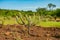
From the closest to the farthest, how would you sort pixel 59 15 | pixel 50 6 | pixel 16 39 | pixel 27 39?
pixel 16 39 < pixel 27 39 < pixel 59 15 < pixel 50 6

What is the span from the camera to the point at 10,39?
12.7 meters

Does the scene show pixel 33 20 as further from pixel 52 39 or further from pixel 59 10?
pixel 59 10

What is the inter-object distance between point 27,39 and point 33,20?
20.6 ft

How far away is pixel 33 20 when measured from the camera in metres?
19.4

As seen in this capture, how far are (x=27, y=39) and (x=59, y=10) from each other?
51371 mm

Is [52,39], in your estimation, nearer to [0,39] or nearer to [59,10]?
[0,39]

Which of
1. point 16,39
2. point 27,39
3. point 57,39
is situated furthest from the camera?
point 57,39

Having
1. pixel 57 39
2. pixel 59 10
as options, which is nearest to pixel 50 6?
pixel 59 10

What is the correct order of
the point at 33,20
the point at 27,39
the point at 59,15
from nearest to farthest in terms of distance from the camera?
the point at 27,39 < the point at 33,20 < the point at 59,15

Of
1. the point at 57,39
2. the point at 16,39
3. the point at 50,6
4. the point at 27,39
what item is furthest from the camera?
the point at 50,6

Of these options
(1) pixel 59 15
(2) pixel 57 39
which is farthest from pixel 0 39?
(1) pixel 59 15

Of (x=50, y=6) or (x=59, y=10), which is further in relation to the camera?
(x=50, y=6)

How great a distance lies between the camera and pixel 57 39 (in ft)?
46.6

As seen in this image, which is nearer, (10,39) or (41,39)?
(10,39)
